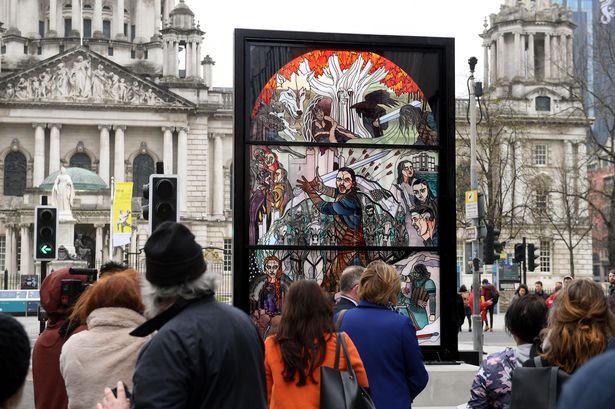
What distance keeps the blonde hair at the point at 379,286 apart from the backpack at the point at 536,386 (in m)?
2.19

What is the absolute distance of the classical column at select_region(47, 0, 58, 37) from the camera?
80.9 metres

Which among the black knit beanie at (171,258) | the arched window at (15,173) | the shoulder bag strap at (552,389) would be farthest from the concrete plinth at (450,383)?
the arched window at (15,173)

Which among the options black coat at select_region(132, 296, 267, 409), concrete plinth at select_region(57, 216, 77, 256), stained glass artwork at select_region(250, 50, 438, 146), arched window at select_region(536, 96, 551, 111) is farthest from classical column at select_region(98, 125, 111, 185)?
black coat at select_region(132, 296, 267, 409)

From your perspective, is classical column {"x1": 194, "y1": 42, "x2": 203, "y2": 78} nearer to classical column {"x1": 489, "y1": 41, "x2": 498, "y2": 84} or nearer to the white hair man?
classical column {"x1": 489, "y1": 41, "x2": 498, "y2": 84}

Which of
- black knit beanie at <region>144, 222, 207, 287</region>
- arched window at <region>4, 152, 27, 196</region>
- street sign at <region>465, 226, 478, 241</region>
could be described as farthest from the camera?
arched window at <region>4, 152, 27, 196</region>

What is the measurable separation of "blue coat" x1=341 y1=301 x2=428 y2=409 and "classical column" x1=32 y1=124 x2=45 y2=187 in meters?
62.8

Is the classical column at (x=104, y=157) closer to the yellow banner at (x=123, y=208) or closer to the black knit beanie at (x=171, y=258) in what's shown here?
the yellow banner at (x=123, y=208)

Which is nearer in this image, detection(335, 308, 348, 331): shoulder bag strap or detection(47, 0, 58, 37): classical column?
detection(335, 308, 348, 331): shoulder bag strap

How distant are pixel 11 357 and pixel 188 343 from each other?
3.20 feet

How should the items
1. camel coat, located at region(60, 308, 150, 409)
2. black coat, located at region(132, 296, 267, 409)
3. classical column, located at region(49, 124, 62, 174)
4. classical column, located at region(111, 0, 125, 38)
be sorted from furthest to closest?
classical column, located at region(111, 0, 125, 38) → classical column, located at region(49, 124, 62, 174) → camel coat, located at region(60, 308, 150, 409) → black coat, located at region(132, 296, 267, 409)

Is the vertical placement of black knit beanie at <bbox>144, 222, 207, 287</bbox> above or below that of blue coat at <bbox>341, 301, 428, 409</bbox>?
above

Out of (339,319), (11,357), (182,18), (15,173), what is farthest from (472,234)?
(182,18)

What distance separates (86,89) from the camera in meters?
68.8

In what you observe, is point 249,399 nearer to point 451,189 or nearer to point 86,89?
point 451,189
